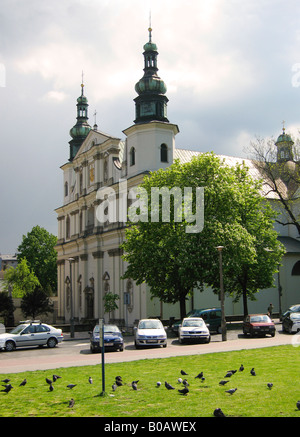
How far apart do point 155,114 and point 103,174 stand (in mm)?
10380

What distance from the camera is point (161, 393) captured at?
447 inches

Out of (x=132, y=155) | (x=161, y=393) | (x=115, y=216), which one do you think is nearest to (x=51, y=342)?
(x=161, y=393)

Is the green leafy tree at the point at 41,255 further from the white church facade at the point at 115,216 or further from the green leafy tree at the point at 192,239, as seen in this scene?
the green leafy tree at the point at 192,239

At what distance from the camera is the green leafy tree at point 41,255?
262ft

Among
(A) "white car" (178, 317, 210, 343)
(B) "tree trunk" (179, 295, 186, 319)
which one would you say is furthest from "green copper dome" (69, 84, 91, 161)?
(A) "white car" (178, 317, 210, 343)

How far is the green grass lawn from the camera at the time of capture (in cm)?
958

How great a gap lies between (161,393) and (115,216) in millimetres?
39266

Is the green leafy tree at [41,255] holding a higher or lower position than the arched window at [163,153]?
lower

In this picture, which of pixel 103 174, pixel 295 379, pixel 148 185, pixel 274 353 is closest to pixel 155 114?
pixel 103 174

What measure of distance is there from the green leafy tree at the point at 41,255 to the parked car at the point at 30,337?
172 ft

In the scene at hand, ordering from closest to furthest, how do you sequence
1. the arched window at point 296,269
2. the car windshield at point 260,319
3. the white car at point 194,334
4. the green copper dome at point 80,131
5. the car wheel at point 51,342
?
the white car at point 194,334
the car wheel at point 51,342
the car windshield at point 260,319
the arched window at point 296,269
the green copper dome at point 80,131

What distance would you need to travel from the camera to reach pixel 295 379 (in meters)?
12.7

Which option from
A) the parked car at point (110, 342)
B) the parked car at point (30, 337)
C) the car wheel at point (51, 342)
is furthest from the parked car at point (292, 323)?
the car wheel at point (51, 342)

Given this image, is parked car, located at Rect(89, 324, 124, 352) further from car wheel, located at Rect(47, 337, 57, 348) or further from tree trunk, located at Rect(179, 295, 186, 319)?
tree trunk, located at Rect(179, 295, 186, 319)
